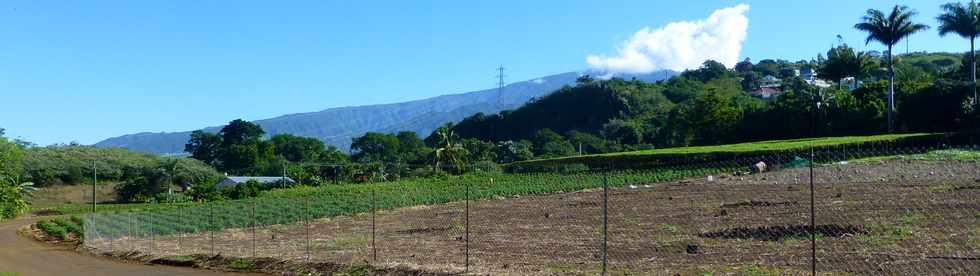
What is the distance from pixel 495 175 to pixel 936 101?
112 feet

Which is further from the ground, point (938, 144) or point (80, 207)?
point (938, 144)

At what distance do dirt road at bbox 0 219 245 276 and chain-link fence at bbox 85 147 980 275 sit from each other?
1228 millimetres

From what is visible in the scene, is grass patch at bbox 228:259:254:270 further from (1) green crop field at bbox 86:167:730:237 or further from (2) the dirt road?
(1) green crop field at bbox 86:167:730:237

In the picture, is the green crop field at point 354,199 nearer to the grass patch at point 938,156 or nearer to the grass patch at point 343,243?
the grass patch at point 938,156

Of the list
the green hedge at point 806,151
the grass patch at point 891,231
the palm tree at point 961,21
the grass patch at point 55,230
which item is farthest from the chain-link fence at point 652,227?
the palm tree at point 961,21

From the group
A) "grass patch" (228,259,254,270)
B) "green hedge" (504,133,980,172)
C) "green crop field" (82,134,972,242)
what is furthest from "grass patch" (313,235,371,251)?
"green hedge" (504,133,980,172)

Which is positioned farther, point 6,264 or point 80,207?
point 80,207

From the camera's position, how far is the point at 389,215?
3459cm

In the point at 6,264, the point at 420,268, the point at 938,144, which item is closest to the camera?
the point at 420,268

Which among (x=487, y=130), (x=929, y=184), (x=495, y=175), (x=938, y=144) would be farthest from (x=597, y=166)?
(x=487, y=130)

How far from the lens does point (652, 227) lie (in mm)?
19406

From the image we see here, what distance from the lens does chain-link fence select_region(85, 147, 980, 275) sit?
41.2 ft

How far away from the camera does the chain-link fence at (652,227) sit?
41.2 feet

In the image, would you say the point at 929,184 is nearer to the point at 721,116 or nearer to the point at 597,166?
the point at 597,166
